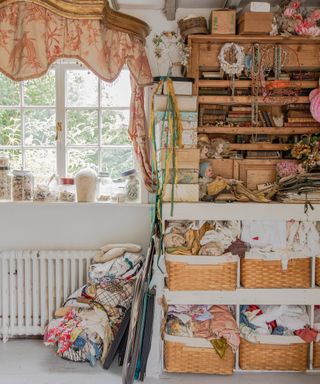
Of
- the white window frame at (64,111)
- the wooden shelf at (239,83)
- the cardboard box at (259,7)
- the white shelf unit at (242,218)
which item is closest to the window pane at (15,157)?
the white window frame at (64,111)

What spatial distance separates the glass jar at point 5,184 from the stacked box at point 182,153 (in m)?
1.16

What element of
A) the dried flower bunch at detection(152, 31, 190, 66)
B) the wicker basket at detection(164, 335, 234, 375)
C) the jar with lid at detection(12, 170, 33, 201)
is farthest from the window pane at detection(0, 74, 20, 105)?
the wicker basket at detection(164, 335, 234, 375)

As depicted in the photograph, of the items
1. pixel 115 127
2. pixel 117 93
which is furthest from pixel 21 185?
pixel 117 93

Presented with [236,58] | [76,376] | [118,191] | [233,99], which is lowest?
[76,376]

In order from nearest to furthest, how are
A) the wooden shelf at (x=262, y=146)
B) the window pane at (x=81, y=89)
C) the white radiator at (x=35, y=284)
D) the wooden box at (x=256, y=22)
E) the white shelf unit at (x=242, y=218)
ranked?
1. the white shelf unit at (x=242, y=218)
2. the wooden box at (x=256, y=22)
3. the wooden shelf at (x=262, y=146)
4. the white radiator at (x=35, y=284)
5. the window pane at (x=81, y=89)

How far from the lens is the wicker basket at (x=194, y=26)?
2.78 metres

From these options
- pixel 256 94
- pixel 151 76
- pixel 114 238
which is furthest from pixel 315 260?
pixel 151 76

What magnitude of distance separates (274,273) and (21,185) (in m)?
1.80

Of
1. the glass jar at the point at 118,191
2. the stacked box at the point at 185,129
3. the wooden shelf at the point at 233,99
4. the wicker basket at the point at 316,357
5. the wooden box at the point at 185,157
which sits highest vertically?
the wooden shelf at the point at 233,99

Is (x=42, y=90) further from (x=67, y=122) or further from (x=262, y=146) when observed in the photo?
(x=262, y=146)

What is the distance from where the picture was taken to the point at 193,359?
8.71 feet

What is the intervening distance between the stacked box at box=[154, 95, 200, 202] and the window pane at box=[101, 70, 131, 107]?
0.57 meters

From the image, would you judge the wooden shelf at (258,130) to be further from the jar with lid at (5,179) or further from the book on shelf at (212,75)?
the jar with lid at (5,179)

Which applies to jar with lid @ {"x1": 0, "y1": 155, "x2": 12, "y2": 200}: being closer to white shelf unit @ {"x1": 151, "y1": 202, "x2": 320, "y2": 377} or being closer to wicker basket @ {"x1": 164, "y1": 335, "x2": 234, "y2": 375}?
white shelf unit @ {"x1": 151, "y1": 202, "x2": 320, "y2": 377}
